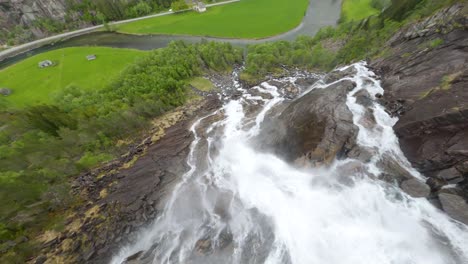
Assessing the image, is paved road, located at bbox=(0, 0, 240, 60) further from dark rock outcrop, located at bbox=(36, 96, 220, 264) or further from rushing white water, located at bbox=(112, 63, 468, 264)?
rushing white water, located at bbox=(112, 63, 468, 264)

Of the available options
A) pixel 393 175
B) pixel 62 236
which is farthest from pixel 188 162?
pixel 393 175

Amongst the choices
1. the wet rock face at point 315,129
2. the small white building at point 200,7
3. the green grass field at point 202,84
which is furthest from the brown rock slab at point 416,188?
the small white building at point 200,7

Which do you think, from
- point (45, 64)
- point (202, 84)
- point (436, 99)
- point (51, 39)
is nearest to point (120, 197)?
point (202, 84)

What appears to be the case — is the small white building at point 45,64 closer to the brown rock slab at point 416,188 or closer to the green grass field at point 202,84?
the green grass field at point 202,84

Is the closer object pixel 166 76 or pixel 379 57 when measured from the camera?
pixel 379 57

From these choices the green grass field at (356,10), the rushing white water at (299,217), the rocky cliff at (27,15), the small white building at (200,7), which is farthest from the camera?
the small white building at (200,7)

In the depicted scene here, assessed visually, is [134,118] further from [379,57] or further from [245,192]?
[379,57]
